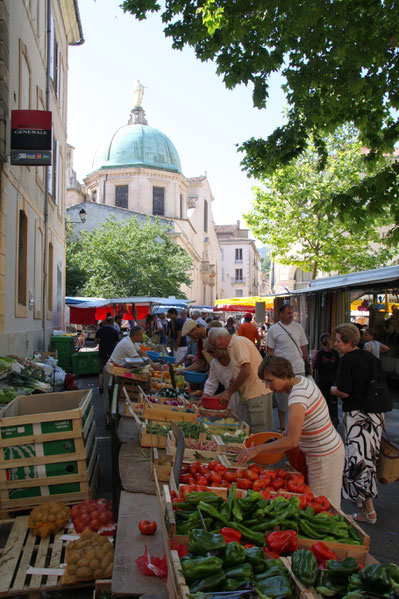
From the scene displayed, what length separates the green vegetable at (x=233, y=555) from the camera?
2350mm

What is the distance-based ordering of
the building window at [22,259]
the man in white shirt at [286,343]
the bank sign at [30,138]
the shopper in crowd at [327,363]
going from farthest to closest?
Answer: the building window at [22,259], the bank sign at [30,138], the shopper in crowd at [327,363], the man in white shirt at [286,343]

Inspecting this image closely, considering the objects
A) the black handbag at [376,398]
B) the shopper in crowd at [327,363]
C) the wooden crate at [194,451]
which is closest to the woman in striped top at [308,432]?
the wooden crate at [194,451]

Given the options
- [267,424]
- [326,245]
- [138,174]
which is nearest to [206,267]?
[138,174]

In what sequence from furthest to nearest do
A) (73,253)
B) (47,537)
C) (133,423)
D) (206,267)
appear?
(206,267), (73,253), (133,423), (47,537)

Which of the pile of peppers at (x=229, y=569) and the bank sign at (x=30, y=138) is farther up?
the bank sign at (x=30, y=138)

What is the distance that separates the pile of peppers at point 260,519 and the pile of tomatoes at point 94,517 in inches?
58.3

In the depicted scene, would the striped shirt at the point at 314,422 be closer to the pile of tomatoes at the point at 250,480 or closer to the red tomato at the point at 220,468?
the pile of tomatoes at the point at 250,480

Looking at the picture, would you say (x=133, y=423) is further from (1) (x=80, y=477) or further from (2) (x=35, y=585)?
(2) (x=35, y=585)

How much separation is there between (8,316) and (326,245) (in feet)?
60.8

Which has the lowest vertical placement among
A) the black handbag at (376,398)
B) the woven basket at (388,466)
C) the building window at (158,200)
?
the woven basket at (388,466)

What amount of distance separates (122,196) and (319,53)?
1756 inches

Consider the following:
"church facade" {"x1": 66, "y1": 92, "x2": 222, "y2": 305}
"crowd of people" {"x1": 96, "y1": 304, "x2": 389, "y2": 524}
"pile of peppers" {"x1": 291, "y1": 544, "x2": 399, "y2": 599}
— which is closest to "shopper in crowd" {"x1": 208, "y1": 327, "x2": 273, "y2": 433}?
"crowd of people" {"x1": 96, "y1": 304, "x2": 389, "y2": 524}

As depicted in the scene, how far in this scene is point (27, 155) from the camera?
9.48 metres

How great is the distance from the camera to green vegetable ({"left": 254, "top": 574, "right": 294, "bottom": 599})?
2.16 m
